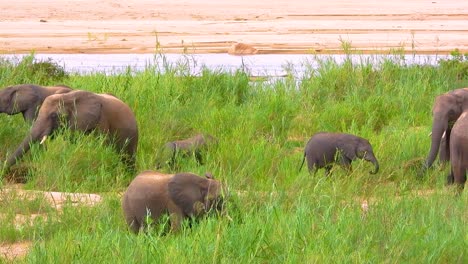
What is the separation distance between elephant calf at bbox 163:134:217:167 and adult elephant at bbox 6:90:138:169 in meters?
Answer: 0.34

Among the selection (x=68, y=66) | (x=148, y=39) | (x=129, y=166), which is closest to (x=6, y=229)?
(x=129, y=166)

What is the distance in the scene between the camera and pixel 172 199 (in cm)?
746

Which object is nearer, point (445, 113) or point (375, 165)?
point (445, 113)

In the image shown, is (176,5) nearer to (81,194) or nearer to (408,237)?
(81,194)

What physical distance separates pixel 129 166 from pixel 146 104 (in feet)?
5.95

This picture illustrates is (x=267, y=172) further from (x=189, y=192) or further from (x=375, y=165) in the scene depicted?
(x=189, y=192)

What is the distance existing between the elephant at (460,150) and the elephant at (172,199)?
2.19m

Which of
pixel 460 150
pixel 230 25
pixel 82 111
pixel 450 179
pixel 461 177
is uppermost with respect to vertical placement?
pixel 82 111

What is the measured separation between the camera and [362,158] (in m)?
9.43

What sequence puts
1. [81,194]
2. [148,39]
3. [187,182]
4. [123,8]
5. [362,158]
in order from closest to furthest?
[187,182], [81,194], [362,158], [148,39], [123,8]

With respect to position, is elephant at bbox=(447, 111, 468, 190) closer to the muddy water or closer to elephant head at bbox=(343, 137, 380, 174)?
elephant head at bbox=(343, 137, 380, 174)

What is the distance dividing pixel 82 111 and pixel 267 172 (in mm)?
1695

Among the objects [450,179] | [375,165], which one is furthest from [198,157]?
[450,179]

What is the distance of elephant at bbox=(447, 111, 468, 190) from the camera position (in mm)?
8781
